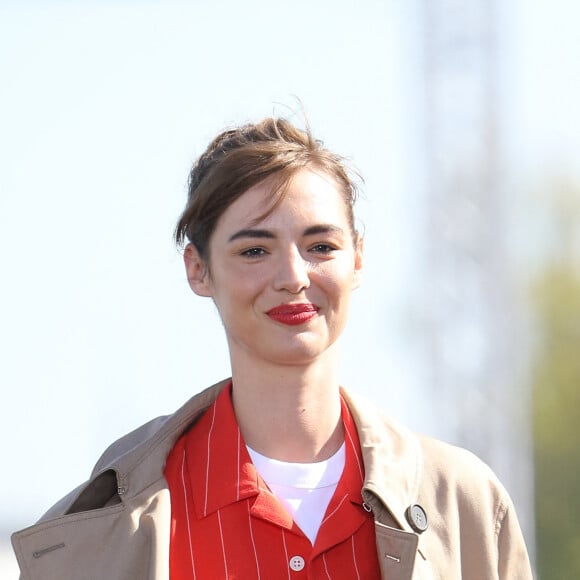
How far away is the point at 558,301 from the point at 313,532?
45.9 feet

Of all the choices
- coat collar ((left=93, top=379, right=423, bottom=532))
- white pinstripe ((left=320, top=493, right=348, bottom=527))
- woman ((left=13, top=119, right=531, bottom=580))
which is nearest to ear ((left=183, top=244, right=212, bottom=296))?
woman ((left=13, top=119, right=531, bottom=580))

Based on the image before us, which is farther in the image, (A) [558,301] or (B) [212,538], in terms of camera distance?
(A) [558,301]

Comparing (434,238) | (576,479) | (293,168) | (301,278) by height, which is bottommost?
(576,479)

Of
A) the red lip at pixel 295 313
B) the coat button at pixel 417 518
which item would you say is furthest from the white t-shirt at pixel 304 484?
the red lip at pixel 295 313

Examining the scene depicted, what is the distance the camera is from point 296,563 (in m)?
2.67

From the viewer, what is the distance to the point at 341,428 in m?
2.91

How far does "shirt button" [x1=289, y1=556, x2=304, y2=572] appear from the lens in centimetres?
266

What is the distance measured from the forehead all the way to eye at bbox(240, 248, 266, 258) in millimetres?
51

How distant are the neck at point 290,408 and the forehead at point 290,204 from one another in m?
0.29

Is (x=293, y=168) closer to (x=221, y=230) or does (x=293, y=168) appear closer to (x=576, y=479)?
(x=221, y=230)

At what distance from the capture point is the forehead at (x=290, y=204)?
109 inches

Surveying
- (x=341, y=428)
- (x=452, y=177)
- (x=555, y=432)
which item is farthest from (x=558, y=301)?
(x=341, y=428)

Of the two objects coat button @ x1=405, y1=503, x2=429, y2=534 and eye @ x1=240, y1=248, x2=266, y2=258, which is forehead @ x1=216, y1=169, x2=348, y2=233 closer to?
eye @ x1=240, y1=248, x2=266, y2=258

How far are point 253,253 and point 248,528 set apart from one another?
21.5 inches
